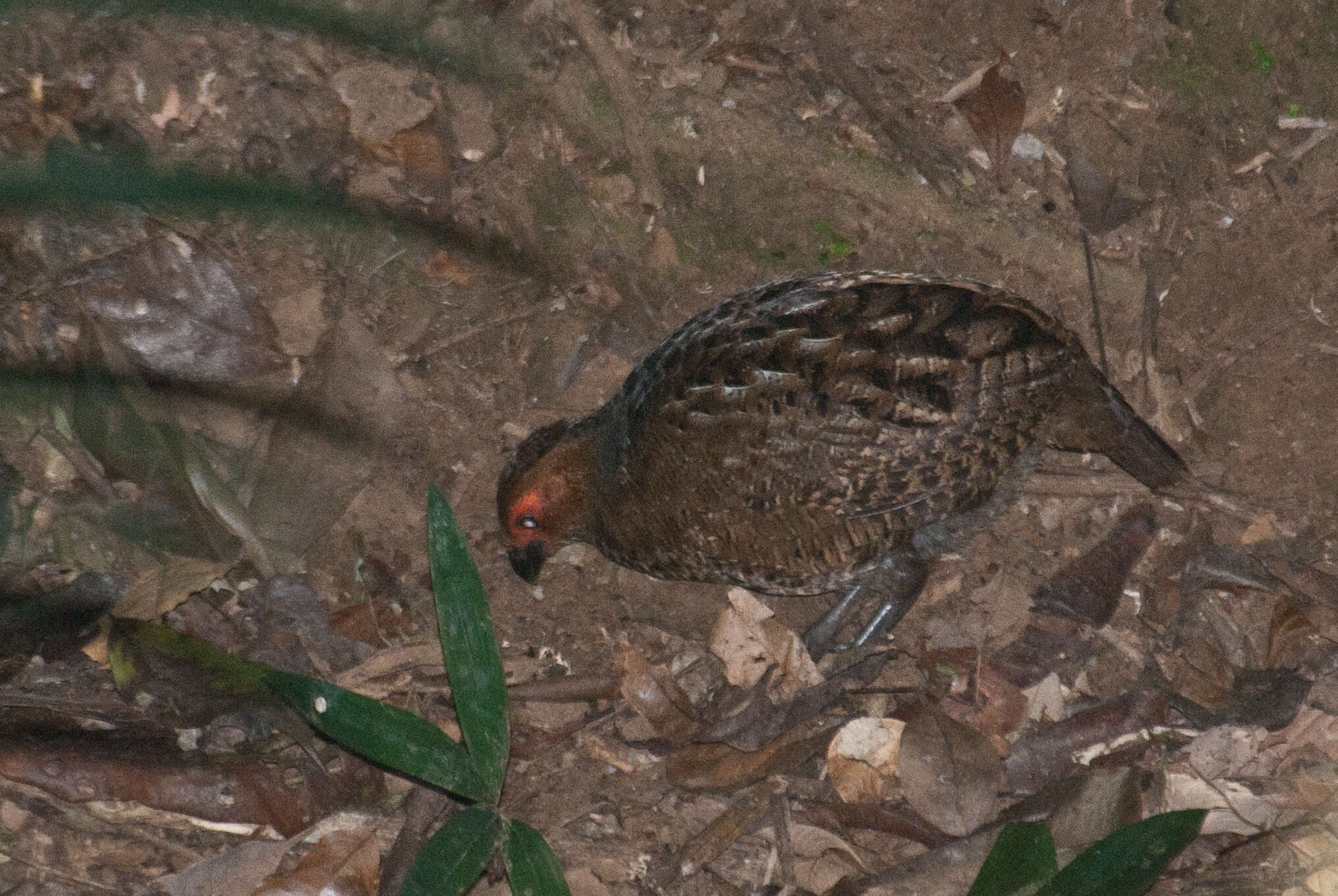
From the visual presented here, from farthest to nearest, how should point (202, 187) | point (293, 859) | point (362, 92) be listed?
point (362, 92)
point (293, 859)
point (202, 187)

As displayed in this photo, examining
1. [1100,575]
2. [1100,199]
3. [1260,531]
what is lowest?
[1100,575]

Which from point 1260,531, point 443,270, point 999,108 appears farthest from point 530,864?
point 999,108

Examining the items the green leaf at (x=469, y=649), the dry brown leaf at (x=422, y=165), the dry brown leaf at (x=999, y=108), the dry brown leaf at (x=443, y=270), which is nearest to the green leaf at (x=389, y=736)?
the green leaf at (x=469, y=649)

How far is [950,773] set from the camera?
149 inches

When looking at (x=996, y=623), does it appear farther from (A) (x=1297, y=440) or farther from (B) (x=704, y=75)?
(B) (x=704, y=75)

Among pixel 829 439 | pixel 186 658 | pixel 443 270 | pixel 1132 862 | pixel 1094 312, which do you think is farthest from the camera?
pixel 443 270

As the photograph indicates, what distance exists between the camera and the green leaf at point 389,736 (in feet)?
11.1

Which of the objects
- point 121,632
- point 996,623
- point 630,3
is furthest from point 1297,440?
point 121,632

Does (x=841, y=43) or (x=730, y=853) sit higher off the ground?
(x=841, y=43)

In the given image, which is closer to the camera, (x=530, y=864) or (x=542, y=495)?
(x=530, y=864)

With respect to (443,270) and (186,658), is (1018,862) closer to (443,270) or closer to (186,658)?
(186,658)

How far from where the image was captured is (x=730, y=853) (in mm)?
3729

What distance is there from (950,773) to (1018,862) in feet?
1.86

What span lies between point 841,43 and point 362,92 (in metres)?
1.95
